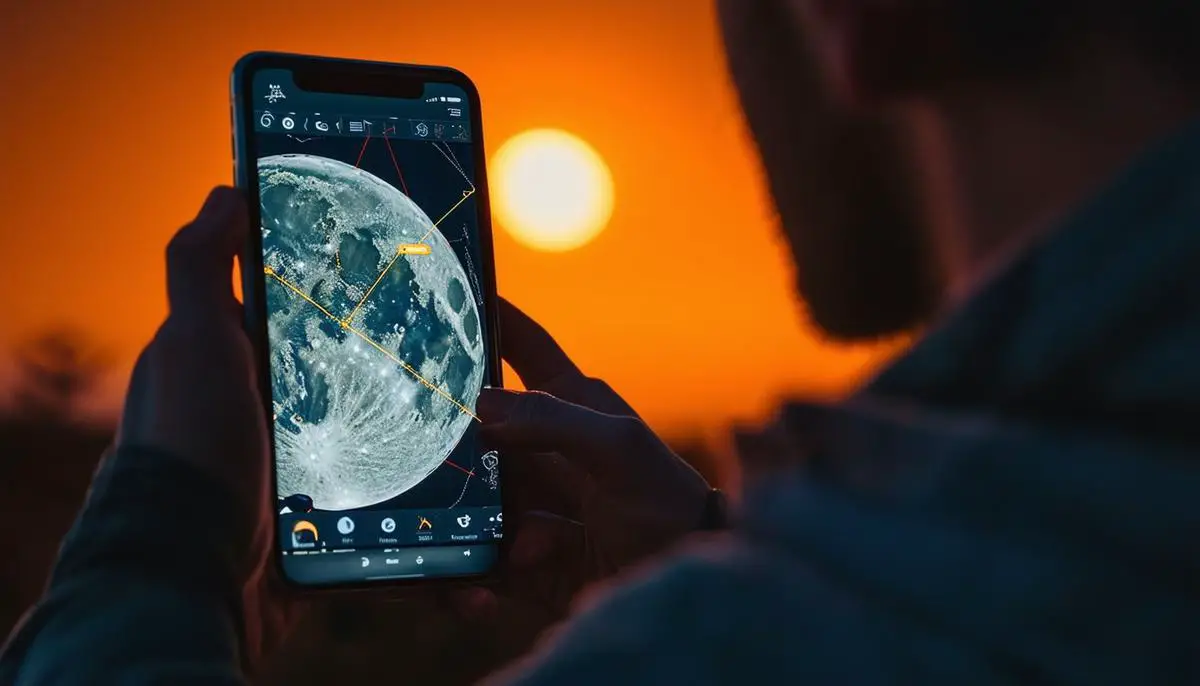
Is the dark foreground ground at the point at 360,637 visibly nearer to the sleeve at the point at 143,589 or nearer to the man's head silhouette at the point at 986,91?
the sleeve at the point at 143,589

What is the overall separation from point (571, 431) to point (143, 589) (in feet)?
4.41

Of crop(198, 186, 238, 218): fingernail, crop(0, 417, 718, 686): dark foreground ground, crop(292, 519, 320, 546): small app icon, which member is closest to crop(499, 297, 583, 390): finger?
crop(292, 519, 320, 546): small app icon

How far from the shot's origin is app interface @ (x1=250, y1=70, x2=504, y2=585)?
253 centimetres

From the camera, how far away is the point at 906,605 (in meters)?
0.75

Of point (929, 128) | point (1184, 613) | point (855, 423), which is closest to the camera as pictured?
point (1184, 613)

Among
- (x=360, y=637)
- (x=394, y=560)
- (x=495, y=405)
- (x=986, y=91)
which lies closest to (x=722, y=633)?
(x=986, y=91)

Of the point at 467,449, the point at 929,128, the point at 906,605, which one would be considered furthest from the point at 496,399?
the point at 906,605

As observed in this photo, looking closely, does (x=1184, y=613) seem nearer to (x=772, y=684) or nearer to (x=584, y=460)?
(x=772, y=684)

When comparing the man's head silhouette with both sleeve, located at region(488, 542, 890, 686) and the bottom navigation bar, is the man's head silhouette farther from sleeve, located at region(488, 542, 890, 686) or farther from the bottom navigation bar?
the bottom navigation bar

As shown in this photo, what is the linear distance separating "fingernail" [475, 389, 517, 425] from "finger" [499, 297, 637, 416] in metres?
0.23

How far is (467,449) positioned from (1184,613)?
2.13m

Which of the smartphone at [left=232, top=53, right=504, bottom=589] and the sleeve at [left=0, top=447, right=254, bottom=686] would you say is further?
the smartphone at [left=232, top=53, right=504, bottom=589]

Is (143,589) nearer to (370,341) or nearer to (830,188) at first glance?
(830,188)

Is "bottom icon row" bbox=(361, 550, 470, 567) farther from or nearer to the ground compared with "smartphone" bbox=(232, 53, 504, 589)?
nearer to the ground
